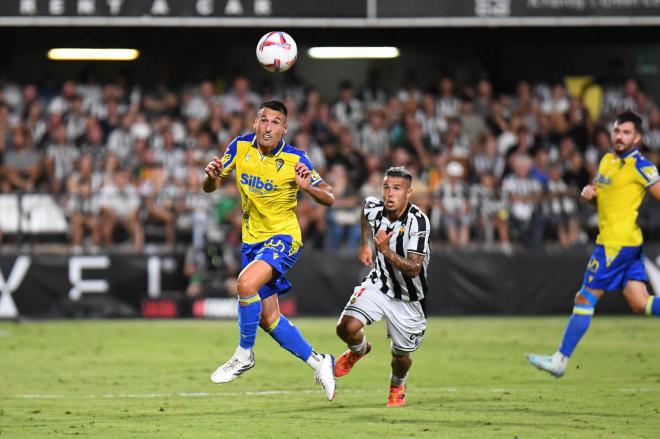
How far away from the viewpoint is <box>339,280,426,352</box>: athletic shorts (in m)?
9.49

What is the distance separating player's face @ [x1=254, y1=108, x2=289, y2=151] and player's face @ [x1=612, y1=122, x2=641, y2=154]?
316 centimetres

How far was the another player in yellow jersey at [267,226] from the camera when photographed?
371 inches

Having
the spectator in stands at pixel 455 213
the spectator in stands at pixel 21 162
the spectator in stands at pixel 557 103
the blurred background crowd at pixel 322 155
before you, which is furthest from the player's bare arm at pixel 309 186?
the spectator in stands at pixel 557 103

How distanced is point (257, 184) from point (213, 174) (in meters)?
0.40

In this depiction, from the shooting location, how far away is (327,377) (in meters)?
9.47

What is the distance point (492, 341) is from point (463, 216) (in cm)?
418

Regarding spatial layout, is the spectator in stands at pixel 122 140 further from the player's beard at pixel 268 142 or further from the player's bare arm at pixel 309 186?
the player's bare arm at pixel 309 186

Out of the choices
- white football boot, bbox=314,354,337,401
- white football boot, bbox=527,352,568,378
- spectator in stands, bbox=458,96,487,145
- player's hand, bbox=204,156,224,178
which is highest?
spectator in stands, bbox=458,96,487,145

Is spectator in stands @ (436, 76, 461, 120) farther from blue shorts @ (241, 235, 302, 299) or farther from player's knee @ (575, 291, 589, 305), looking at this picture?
Answer: blue shorts @ (241, 235, 302, 299)

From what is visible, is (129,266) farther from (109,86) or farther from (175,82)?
(175,82)

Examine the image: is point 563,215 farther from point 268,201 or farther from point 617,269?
point 268,201

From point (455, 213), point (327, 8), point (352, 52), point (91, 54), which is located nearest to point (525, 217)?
point (455, 213)

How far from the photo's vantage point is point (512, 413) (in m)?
9.20

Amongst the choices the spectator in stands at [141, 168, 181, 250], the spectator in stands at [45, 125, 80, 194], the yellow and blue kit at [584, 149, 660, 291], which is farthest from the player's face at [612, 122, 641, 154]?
the spectator in stands at [45, 125, 80, 194]
